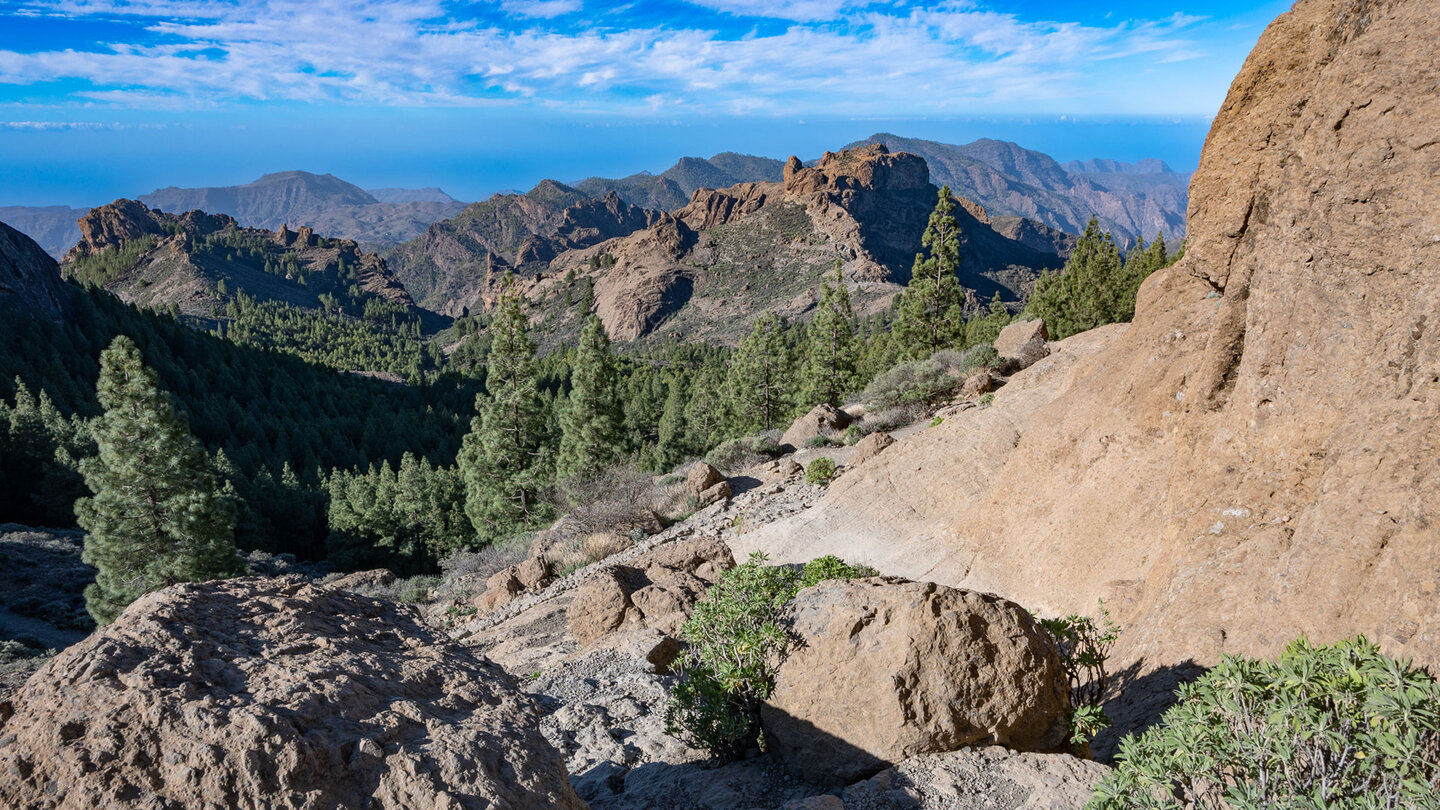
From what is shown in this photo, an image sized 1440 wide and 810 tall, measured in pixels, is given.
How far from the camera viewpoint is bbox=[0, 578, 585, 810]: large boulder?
3100 mm

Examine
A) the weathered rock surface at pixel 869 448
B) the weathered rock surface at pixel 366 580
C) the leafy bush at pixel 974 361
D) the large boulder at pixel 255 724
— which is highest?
the large boulder at pixel 255 724

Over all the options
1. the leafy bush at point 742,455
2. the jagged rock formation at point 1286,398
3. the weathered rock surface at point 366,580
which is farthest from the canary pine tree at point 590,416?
the jagged rock formation at point 1286,398

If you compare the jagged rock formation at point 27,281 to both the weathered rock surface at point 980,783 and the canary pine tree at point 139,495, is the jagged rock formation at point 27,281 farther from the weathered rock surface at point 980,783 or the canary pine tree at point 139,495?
the weathered rock surface at point 980,783

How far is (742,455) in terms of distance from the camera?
24.3 metres

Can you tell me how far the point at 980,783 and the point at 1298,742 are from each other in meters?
2.18

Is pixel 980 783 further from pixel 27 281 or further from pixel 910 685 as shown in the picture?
pixel 27 281

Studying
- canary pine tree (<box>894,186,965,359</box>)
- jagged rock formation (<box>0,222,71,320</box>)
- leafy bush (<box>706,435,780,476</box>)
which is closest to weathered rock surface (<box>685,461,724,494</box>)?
leafy bush (<box>706,435,780,476</box>)

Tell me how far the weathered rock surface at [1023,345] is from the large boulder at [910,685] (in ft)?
64.3

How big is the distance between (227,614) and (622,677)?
6.67 meters

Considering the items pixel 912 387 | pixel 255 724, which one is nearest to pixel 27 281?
pixel 912 387

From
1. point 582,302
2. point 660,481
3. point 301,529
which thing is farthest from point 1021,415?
point 582,302

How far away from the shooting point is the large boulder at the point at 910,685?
5.59 m

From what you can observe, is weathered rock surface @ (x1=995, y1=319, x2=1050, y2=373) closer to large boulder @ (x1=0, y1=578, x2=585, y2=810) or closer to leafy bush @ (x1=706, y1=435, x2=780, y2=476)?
leafy bush @ (x1=706, y1=435, x2=780, y2=476)

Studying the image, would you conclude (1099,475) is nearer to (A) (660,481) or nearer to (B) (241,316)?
(A) (660,481)
